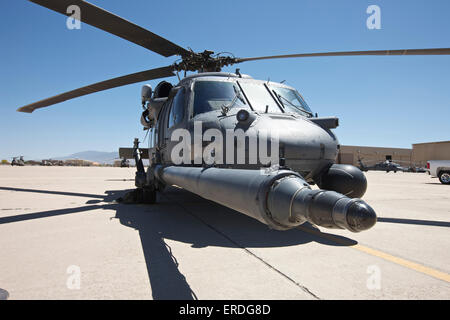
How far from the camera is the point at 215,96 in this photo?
195 inches

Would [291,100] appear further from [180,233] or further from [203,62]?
[203,62]

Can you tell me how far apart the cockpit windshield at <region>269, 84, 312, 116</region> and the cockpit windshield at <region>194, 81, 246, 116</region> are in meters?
0.75

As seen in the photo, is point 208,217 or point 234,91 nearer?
point 234,91

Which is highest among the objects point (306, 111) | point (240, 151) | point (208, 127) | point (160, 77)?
point (160, 77)

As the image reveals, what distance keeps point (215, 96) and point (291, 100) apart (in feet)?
4.65

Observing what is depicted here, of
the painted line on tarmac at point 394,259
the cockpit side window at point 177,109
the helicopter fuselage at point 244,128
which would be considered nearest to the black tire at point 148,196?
the helicopter fuselage at point 244,128

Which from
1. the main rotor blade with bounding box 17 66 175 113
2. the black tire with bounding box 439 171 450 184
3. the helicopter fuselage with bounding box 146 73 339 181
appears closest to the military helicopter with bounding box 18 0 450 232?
the helicopter fuselage with bounding box 146 73 339 181

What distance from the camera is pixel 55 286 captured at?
2363 mm

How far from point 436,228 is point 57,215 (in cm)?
649

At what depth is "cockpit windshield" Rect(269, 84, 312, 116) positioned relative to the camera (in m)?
5.05

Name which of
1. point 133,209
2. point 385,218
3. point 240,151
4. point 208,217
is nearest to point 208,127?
point 240,151

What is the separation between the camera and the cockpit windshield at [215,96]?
4.76 metres
